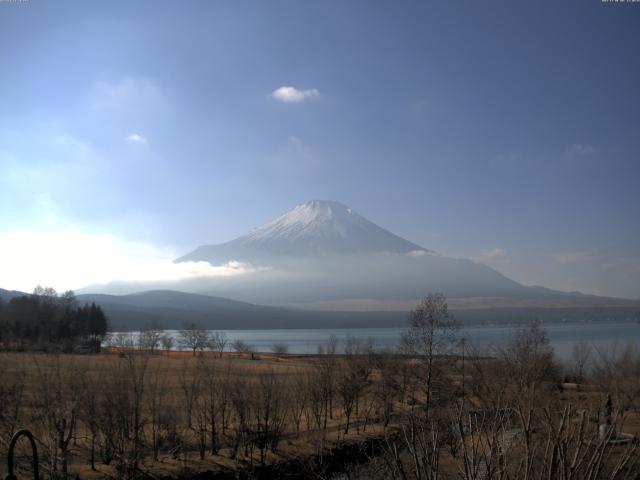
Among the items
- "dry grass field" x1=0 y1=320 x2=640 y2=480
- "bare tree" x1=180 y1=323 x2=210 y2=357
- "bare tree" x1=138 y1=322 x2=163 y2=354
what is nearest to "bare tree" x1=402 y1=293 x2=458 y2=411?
"dry grass field" x1=0 y1=320 x2=640 y2=480

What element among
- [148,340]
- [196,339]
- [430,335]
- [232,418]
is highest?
[430,335]

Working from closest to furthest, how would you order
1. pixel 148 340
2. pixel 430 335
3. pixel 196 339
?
pixel 430 335 < pixel 148 340 < pixel 196 339

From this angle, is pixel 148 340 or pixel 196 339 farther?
pixel 196 339

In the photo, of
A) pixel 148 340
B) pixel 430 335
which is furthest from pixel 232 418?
pixel 148 340

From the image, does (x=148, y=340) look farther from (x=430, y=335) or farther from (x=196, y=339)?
(x=196, y=339)

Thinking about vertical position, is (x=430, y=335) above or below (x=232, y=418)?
above

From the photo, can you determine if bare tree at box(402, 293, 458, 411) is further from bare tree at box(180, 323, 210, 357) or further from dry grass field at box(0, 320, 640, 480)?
bare tree at box(180, 323, 210, 357)

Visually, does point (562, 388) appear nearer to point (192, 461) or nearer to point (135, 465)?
point (192, 461)

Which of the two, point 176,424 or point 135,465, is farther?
point 176,424

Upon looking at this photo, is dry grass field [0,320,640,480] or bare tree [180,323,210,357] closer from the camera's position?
dry grass field [0,320,640,480]

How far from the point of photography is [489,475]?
5.43 metres

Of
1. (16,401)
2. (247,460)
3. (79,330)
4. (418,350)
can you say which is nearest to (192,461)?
(247,460)

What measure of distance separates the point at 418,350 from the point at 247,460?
17.0 metres

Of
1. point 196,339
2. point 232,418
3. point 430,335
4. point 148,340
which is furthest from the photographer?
point 196,339
